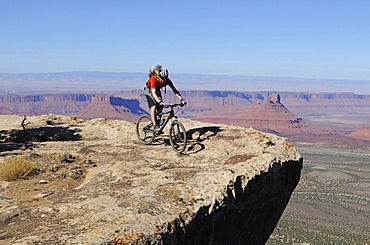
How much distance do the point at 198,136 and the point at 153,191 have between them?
16.5 ft

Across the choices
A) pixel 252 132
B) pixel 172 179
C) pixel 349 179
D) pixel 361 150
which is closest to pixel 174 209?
pixel 172 179

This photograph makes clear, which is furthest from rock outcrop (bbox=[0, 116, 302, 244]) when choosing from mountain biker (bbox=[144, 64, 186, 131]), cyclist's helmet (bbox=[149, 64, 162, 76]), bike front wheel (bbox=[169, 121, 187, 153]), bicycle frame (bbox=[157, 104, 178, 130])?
cyclist's helmet (bbox=[149, 64, 162, 76])

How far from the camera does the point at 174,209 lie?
6184 millimetres

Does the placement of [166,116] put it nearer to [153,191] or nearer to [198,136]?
[198,136]

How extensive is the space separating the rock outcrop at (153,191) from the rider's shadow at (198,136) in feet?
0.10

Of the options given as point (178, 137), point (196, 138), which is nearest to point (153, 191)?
point (178, 137)

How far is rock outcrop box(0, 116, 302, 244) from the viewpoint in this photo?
5371 millimetres

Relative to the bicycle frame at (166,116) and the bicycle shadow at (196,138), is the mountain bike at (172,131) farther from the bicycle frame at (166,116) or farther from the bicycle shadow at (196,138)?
the bicycle shadow at (196,138)

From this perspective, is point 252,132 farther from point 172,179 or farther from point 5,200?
point 5,200

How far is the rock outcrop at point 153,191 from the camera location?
17.6 ft

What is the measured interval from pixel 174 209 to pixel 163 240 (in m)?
0.85

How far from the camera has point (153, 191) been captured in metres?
6.91

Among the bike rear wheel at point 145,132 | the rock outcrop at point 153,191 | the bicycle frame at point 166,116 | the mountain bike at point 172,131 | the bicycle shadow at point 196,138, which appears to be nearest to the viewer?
the rock outcrop at point 153,191

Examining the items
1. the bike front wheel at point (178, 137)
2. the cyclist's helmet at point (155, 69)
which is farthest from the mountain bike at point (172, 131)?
the cyclist's helmet at point (155, 69)
